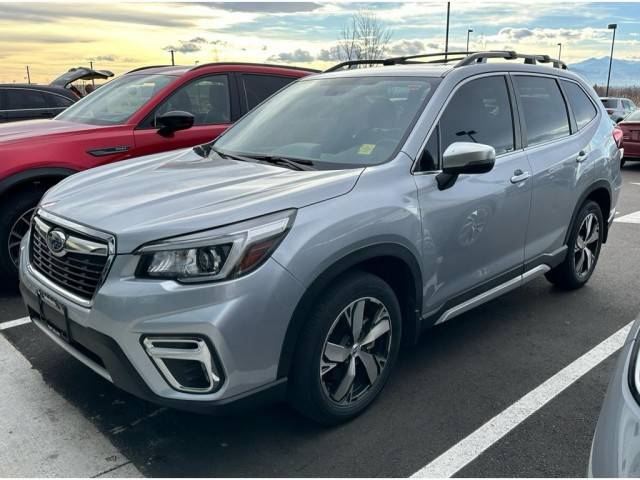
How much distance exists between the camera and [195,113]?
570cm

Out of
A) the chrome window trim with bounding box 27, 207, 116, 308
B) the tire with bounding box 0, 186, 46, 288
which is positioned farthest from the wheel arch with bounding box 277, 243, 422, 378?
the tire with bounding box 0, 186, 46, 288

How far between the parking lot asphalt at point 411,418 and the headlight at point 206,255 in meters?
0.92

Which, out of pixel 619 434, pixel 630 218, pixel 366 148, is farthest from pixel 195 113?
pixel 630 218

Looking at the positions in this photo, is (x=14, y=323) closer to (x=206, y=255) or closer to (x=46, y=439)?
(x=46, y=439)

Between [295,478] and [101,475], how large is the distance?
847 mm

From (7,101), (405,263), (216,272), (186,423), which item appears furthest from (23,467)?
(7,101)

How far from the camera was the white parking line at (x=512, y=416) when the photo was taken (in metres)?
2.72

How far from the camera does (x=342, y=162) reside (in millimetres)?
3238

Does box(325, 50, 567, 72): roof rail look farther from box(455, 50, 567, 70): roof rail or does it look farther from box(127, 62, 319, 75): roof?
box(127, 62, 319, 75): roof

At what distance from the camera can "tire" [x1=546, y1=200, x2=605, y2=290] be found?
184 inches

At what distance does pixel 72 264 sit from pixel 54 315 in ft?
0.96

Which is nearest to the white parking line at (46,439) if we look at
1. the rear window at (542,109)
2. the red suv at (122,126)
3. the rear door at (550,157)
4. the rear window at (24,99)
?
the red suv at (122,126)

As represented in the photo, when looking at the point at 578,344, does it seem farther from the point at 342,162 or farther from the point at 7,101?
the point at 7,101

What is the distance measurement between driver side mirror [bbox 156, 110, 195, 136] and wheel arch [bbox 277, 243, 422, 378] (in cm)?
274
